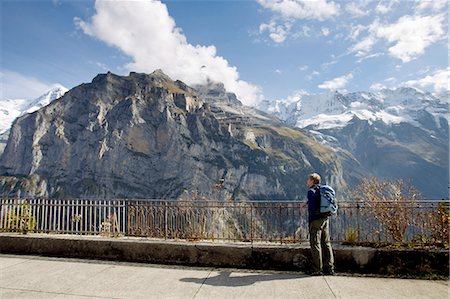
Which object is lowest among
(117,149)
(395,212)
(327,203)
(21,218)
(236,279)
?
(236,279)

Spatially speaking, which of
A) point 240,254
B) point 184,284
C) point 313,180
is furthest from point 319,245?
point 184,284

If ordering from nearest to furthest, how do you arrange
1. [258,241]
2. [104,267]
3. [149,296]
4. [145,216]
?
[149,296]
[104,267]
[258,241]
[145,216]

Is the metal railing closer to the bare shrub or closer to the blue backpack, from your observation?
the bare shrub

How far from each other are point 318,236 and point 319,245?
218mm

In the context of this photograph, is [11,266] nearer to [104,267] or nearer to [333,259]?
[104,267]

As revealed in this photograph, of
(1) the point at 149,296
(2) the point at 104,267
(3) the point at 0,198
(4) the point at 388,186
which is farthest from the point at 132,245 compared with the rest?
(4) the point at 388,186

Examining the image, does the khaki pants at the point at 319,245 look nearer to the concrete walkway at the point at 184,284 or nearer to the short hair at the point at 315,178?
the concrete walkway at the point at 184,284

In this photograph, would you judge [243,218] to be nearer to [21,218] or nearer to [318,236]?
[318,236]

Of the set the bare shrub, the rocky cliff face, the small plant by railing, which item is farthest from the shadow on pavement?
the rocky cliff face

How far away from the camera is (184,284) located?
6.22 metres

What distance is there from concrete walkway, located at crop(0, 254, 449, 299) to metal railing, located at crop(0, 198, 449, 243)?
1.49 meters

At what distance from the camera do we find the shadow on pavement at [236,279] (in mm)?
6297

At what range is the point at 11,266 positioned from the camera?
7.61 m

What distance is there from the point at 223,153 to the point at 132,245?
174 m
